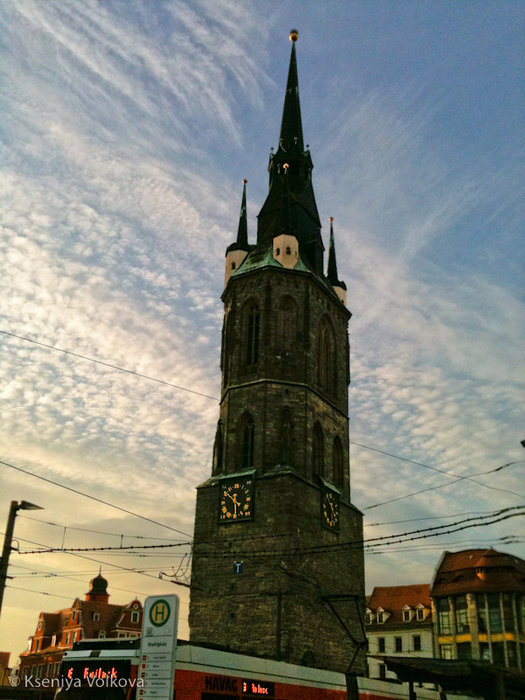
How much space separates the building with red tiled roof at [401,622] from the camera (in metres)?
63.2

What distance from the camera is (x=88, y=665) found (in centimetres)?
2280

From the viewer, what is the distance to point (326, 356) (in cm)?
4584

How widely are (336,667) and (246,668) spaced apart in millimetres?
14301

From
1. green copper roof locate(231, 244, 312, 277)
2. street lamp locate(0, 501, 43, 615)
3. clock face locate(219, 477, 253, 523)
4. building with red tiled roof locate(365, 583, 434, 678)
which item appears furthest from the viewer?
building with red tiled roof locate(365, 583, 434, 678)

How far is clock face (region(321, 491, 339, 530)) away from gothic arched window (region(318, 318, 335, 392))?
6.43m

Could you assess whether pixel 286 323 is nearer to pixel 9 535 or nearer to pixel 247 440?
pixel 247 440

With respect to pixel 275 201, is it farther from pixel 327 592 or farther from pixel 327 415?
pixel 327 592

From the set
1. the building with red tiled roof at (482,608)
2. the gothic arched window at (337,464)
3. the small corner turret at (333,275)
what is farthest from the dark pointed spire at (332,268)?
the building with red tiled roof at (482,608)

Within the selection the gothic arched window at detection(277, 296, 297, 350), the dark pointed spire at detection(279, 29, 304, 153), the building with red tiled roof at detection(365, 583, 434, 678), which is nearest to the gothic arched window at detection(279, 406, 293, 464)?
the gothic arched window at detection(277, 296, 297, 350)

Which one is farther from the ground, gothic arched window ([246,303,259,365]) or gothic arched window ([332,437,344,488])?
gothic arched window ([246,303,259,365])

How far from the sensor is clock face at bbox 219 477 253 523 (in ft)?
128

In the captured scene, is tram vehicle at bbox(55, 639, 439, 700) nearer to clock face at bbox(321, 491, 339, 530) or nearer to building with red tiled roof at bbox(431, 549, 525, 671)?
clock face at bbox(321, 491, 339, 530)

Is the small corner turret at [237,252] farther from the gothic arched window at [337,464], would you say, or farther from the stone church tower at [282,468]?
the gothic arched window at [337,464]

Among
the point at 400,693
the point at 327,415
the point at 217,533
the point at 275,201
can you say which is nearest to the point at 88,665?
the point at 217,533
